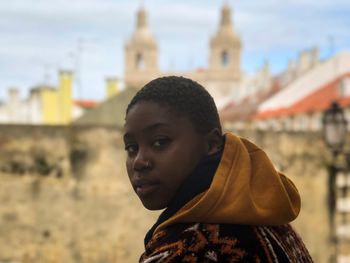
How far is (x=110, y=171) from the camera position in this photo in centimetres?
1207

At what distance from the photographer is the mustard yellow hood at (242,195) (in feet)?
5.23

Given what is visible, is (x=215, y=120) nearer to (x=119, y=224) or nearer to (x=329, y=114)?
(x=329, y=114)

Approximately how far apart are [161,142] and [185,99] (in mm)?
116

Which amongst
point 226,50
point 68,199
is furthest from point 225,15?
point 68,199

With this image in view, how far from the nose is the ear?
15 centimetres

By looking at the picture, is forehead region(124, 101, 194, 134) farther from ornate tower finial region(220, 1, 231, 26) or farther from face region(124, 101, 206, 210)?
ornate tower finial region(220, 1, 231, 26)

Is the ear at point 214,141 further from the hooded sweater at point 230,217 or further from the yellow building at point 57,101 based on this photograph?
the yellow building at point 57,101

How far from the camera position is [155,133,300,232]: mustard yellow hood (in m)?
1.59

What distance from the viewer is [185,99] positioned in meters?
1.68

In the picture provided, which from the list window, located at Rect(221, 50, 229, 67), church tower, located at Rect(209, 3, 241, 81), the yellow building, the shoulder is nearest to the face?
the shoulder

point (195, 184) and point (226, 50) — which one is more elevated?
point (195, 184)

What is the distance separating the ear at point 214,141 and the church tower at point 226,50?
71183 millimetres

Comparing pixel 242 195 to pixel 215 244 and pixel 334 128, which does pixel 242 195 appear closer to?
pixel 215 244

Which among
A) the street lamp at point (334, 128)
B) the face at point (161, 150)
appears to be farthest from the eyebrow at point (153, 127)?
the street lamp at point (334, 128)
